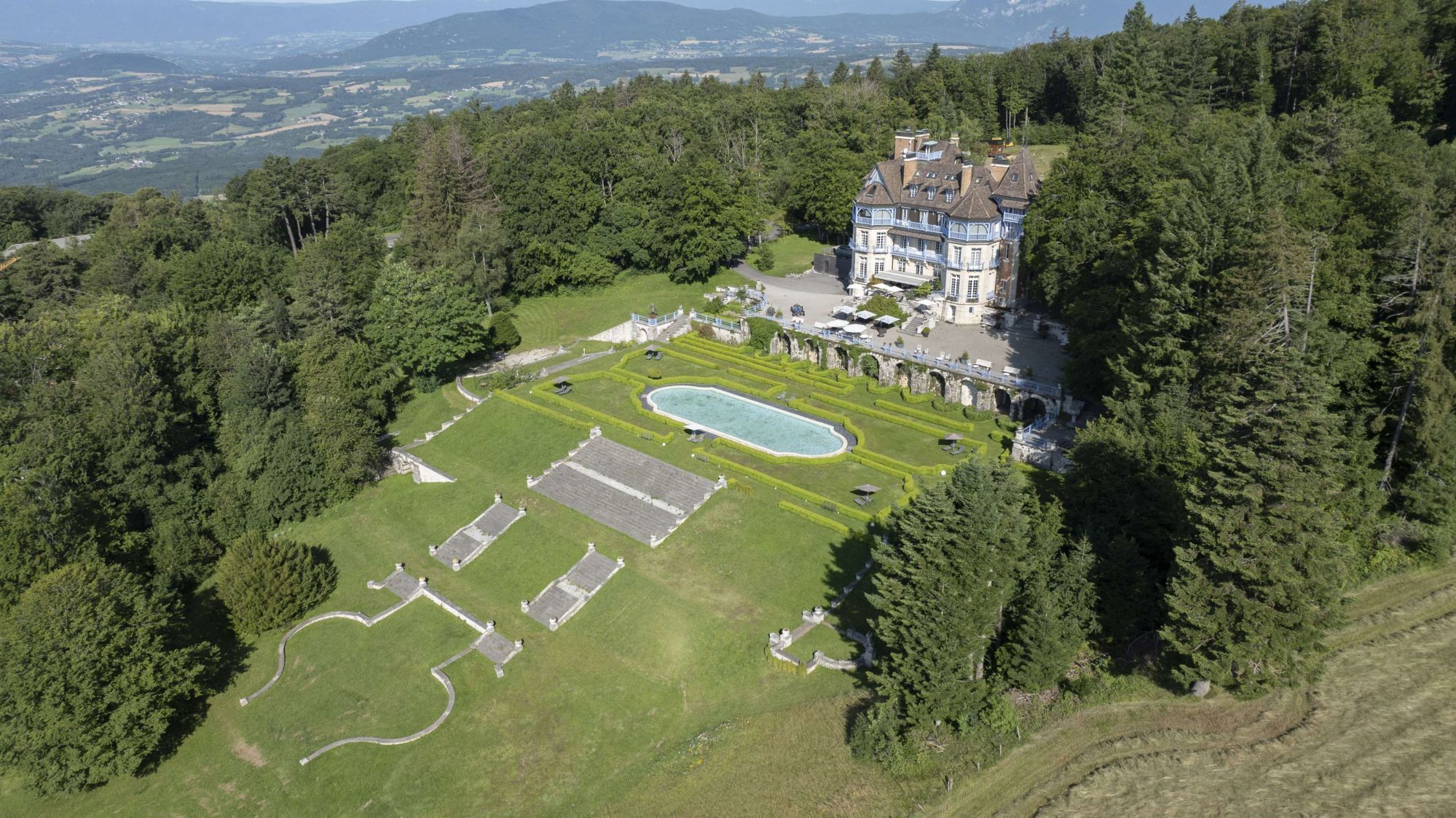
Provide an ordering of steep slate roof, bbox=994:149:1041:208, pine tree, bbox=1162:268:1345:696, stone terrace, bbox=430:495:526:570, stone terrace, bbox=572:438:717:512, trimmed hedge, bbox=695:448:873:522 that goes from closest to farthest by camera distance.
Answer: pine tree, bbox=1162:268:1345:696
trimmed hedge, bbox=695:448:873:522
stone terrace, bbox=572:438:717:512
stone terrace, bbox=430:495:526:570
steep slate roof, bbox=994:149:1041:208

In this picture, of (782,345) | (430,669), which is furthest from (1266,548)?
(782,345)

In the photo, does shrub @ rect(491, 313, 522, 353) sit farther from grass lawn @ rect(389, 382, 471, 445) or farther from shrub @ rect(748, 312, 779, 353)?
shrub @ rect(748, 312, 779, 353)

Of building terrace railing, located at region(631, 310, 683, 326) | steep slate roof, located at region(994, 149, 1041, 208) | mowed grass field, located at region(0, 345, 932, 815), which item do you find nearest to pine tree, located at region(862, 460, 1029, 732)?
mowed grass field, located at region(0, 345, 932, 815)

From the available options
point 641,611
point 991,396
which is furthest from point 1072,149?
point 641,611

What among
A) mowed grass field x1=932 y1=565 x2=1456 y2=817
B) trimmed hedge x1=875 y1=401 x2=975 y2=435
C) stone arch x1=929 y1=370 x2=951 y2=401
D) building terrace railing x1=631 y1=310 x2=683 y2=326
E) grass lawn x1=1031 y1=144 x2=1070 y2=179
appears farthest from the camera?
grass lawn x1=1031 y1=144 x2=1070 y2=179

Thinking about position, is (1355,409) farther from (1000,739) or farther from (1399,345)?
(1000,739)

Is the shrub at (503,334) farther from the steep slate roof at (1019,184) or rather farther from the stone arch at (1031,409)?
the stone arch at (1031,409)

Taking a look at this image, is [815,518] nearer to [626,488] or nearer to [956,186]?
[626,488]
